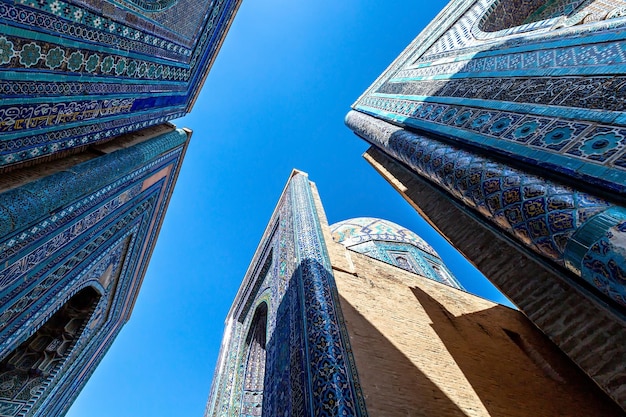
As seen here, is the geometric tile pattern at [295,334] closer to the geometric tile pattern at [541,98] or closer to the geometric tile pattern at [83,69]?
the geometric tile pattern at [541,98]

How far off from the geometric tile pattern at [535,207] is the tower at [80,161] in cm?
259

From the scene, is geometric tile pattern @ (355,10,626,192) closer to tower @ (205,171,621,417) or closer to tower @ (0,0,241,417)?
tower @ (205,171,621,417)

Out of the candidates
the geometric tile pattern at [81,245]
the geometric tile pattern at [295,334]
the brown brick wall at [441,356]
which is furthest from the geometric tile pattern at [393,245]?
the geometric tile pattern at [81,245]

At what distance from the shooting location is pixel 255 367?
467 cm

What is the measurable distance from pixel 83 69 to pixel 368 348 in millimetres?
2924

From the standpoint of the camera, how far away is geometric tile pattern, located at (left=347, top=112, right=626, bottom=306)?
1.06 m

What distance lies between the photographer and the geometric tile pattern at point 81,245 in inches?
87.2

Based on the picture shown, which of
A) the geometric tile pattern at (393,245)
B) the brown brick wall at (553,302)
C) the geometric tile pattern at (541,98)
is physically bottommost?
the brown brick wall at (553,302)

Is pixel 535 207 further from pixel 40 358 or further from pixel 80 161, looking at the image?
pixel 40 358

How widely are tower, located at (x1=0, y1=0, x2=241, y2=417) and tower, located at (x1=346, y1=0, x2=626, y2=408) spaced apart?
2.54 m

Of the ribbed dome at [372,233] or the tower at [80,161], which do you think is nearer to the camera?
the tower at [80,161]

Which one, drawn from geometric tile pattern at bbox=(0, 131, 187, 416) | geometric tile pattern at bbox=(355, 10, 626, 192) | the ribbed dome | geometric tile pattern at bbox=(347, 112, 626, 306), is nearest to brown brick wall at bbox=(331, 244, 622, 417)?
geometric tile pattern at bbox=(347, 112, 626, 306)

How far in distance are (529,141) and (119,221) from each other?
3859 millimetres

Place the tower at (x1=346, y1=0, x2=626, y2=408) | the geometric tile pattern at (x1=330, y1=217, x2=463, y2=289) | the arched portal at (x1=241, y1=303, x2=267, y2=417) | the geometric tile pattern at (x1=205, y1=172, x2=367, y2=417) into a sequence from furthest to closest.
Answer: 1. the geometric tile pattern at (x1=330, y1=217, x2=463, y2=289)
2. the arched portal at (x1=241, y1=303, x2=267, y2=417)
3. the geometric tile pattern at (x1=205, y1=172, x2=367, y2=417)
4. the tower at (x1=346, y1=0, x2=626, y2=408)
